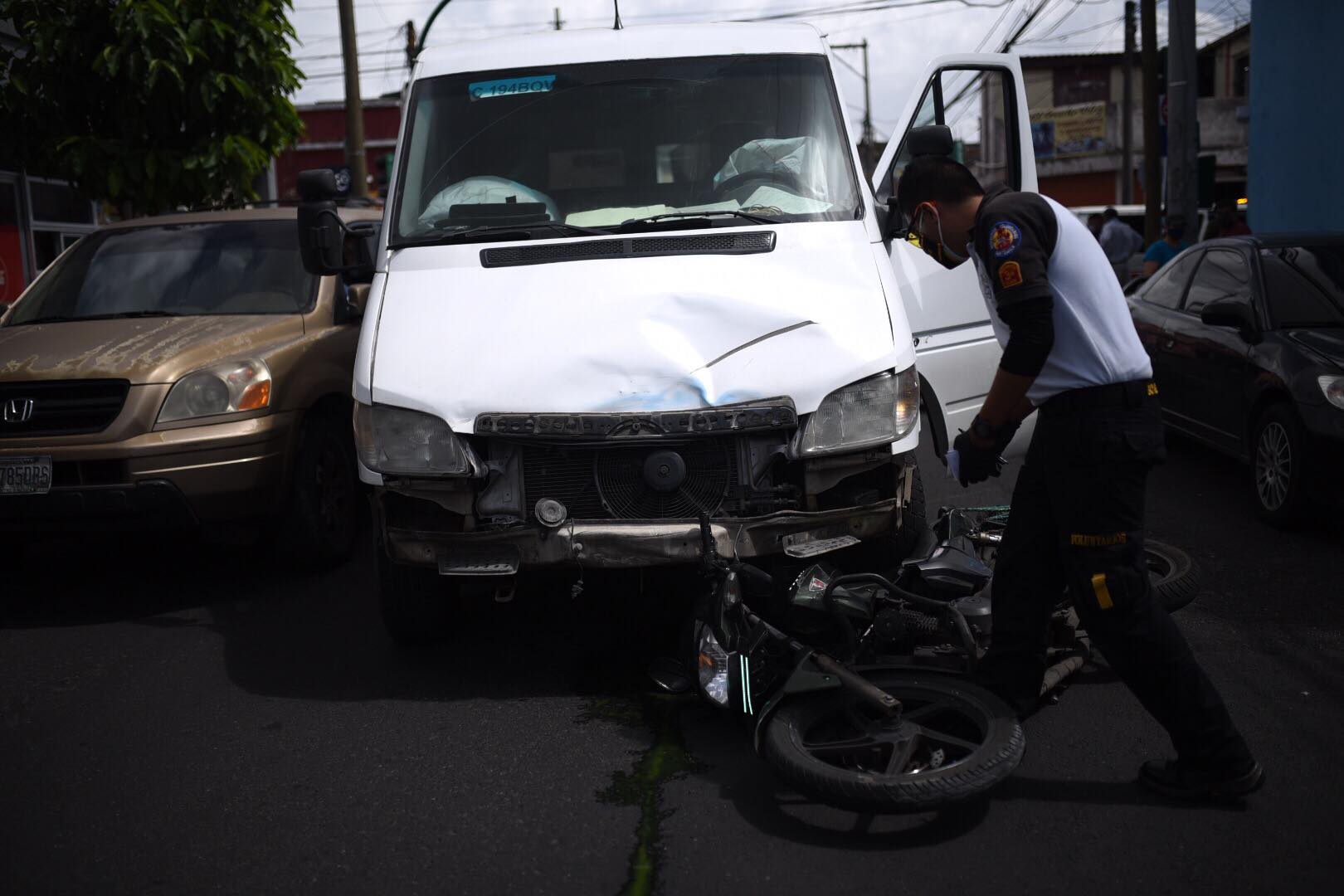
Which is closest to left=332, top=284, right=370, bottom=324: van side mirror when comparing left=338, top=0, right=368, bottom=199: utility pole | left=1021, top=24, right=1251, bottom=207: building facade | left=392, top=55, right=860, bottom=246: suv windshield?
left=392, top=55, right=860, bottom=246: suv windshield

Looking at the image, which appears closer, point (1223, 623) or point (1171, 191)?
point (1223, 623)

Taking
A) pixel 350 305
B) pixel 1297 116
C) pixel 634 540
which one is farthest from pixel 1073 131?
pixel 634 540

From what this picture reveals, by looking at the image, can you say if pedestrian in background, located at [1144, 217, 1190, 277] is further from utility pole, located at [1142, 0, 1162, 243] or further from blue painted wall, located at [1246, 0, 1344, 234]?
utility pole, located at [1142, 0, 1162, 243]

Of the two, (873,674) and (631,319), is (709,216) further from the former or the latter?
(873,674)

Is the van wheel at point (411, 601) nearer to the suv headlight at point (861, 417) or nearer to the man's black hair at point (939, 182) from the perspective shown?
the suv headlight at point (861, 417)

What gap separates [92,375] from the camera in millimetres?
6047

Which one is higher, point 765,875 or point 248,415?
point 248,415

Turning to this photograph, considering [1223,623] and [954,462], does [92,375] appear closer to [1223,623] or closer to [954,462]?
[954,462]

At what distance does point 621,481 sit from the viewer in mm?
4598

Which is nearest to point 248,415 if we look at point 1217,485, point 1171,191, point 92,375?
point 92,375

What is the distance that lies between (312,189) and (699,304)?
2.14 metres

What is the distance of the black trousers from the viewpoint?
358 cm

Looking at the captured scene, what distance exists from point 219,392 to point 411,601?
5.70 ft

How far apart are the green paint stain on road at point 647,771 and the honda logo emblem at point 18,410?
3126 millimetres
